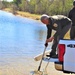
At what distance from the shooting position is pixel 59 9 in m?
70.8

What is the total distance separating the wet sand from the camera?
9625 millimetres

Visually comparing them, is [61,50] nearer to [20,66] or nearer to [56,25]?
[56,25]

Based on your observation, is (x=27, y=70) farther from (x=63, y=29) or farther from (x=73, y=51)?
(x=73, y=51)

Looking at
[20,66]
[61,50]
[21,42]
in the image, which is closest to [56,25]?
[61,50]

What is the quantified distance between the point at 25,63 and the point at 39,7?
245 ft

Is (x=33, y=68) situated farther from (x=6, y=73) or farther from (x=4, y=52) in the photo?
(x=4, y=52)

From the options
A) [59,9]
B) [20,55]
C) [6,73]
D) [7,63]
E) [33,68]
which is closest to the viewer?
[6,73]

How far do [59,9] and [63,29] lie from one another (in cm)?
6224

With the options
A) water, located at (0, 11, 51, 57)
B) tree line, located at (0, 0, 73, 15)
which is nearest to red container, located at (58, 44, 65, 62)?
water, located at (0, 11, 51, 57)

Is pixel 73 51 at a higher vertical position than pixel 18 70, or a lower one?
higher

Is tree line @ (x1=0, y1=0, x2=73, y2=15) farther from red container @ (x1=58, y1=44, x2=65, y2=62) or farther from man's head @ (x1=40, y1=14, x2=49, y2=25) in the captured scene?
red container @ (x1=58, y1=44, x2=65, y2=62)

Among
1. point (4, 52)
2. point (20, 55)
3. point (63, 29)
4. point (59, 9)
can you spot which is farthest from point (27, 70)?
point (59, 9)

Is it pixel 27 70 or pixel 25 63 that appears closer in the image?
pixel 27 70

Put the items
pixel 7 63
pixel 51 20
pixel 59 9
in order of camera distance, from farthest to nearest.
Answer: pixel 59 9 < pixel 7 63 < pixel 51 20
